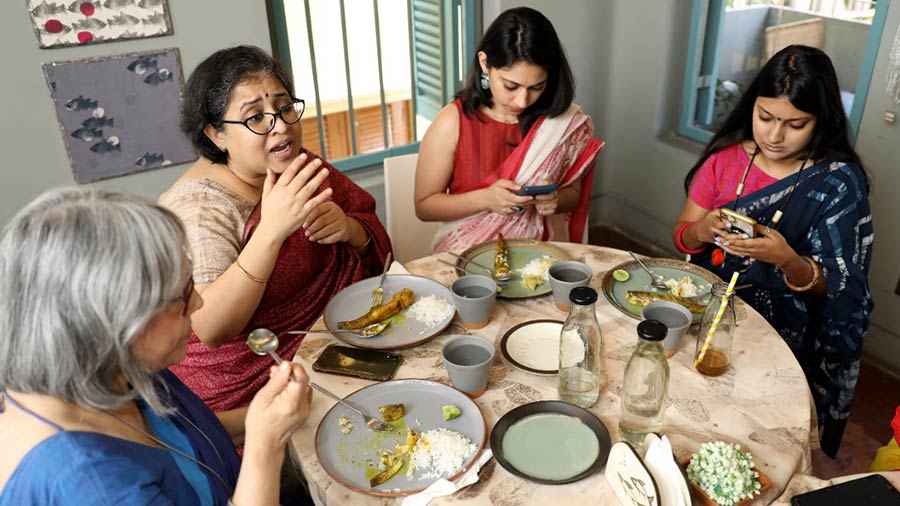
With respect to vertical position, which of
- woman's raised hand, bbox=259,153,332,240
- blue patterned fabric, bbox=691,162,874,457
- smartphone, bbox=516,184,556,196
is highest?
woman's raised hand, bbox=259,153,332,240

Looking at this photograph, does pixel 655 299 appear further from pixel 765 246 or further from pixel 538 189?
pixel 538 189

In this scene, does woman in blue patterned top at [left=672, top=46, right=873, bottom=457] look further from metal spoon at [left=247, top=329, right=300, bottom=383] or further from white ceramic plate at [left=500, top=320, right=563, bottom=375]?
metal spoon at [left=247, top=329, right=300, bottom=383]

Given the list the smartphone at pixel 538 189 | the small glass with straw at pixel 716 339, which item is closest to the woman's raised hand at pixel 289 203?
the smartphone at pixel 538 189

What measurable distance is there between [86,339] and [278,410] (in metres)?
0.31

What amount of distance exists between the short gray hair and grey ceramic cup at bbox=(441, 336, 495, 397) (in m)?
0.56

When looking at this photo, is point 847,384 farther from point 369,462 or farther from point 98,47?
point 98,47

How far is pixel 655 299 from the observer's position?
153 cm

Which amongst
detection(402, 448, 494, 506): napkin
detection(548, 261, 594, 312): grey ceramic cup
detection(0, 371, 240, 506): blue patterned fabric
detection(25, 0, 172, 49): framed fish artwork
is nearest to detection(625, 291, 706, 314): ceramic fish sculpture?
detection(548, 261, 594, 312): grey ceramic cup

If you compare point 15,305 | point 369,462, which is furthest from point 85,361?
point 369,462

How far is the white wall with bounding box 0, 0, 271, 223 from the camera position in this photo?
2.18 metres

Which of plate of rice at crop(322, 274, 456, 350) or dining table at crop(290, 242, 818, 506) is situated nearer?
dining table at crop(290, 242, 818, 506)

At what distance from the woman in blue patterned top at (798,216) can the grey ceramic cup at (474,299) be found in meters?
0.72

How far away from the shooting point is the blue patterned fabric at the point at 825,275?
1.77 m

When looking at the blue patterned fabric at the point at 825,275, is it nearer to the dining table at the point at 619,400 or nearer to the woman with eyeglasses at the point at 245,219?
the dining table at the point at 619,400
